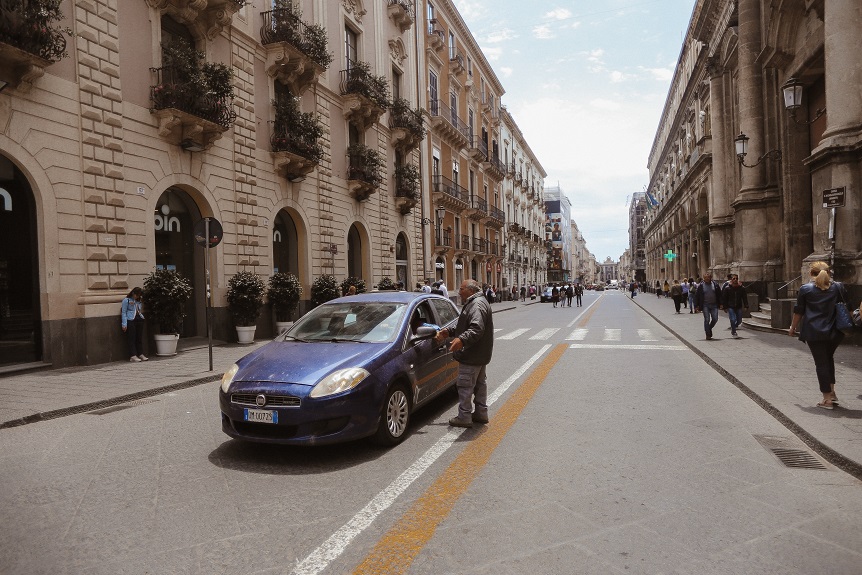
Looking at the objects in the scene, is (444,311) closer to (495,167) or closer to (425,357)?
(425,357)

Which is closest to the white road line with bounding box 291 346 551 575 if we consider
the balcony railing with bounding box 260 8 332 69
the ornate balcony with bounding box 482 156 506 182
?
the balcony railing with bounding box 260 8 332 69

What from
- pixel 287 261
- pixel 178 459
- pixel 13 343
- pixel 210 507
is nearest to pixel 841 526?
pixel 210 507

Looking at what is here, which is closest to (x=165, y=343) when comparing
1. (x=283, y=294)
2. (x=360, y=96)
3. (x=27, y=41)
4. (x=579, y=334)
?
(x=283, y=294)

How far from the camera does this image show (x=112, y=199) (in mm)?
11773

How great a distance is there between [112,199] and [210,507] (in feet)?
33.1

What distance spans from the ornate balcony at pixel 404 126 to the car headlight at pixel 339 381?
917 inches

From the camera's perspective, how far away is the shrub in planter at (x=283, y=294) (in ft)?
54.3

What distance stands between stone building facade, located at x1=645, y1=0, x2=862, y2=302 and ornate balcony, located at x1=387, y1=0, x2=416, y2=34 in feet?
48.3

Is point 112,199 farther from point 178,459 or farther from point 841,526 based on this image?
point 841,526

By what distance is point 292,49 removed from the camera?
17.2m

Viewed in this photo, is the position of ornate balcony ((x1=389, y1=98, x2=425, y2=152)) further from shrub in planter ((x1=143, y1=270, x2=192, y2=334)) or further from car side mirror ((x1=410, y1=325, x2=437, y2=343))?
car side mirror ((x1=410, y1=325, x2=437, y2=343))

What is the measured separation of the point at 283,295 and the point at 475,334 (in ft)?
39.4

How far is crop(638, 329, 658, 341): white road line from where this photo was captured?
1520 centimetres

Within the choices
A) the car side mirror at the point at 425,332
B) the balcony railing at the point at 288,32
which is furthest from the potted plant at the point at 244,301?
the car side mirror at the point at 425,332
